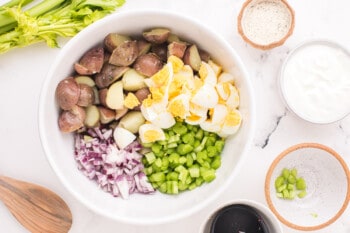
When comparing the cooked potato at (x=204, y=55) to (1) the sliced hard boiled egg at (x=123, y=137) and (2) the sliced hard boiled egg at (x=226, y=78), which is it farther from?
(1) the sliced hard boiled egg at (x=123, y=137)

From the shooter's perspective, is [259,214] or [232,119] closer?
[232,119]

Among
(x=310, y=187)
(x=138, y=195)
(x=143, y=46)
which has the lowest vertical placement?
(x=310, y=187)

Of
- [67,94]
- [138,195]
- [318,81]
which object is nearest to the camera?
[67,94]

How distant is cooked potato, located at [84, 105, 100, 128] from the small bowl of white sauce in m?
0.53

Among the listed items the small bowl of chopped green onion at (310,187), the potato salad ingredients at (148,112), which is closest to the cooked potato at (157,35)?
the potato salad ingredients at (148,112)

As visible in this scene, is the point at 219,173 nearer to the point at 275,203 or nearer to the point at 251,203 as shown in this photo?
the point at 251,203

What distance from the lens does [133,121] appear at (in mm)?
1730

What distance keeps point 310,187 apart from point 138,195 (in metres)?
0.53

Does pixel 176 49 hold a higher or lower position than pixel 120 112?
higher

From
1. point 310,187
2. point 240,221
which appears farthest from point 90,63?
point 310,187

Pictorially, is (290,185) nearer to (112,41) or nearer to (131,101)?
(131,101)

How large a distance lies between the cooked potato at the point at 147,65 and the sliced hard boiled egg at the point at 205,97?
123mm

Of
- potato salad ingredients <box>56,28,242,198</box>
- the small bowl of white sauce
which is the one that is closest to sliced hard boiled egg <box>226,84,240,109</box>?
potato salad ingredients <box>56,28,242,198</box>

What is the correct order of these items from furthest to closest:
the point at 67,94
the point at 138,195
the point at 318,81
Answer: the point at 318,81
the point at 138,195
the point at 67,94
